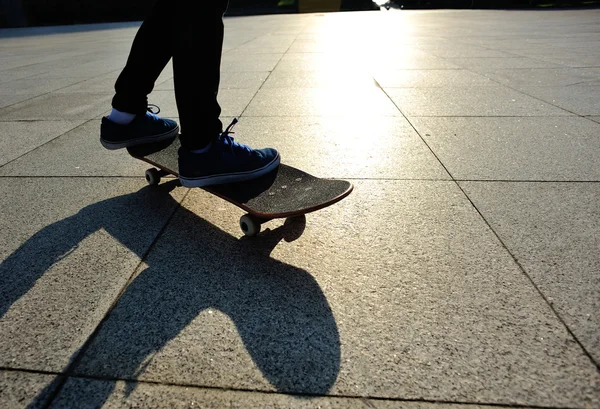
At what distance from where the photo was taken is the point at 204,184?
2.12 m

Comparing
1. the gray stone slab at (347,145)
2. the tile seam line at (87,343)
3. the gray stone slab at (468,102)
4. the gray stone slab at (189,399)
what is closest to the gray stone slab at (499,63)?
the gray stone slab at (468,102)

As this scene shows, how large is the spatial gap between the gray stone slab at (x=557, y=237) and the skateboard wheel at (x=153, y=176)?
2016 millimetres

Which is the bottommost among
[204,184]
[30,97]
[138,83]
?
[30,97]

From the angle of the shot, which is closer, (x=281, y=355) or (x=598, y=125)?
(x=281, y=355)

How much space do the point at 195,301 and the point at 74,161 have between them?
221 centimetres

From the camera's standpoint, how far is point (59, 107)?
501 centimetres

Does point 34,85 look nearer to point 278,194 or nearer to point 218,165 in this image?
point 218,165

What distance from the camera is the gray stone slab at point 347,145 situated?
2863 millimetres

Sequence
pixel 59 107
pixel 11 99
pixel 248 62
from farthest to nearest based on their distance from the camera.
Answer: pixel 248 62 → pixel 11 99 → pixel 59 107

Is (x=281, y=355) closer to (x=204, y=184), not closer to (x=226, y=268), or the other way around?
(x=226, y=268)

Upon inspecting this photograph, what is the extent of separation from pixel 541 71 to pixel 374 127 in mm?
4387

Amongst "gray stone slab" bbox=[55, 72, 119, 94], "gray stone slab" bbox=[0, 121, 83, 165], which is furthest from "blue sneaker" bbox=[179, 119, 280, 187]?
"gray stone slab" bbox=[55, 72, 119, 94]

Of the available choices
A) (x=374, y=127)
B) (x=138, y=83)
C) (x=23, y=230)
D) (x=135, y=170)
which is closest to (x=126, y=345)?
(x=23, y=230)

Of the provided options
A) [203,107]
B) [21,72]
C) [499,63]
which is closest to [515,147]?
[203,107]
